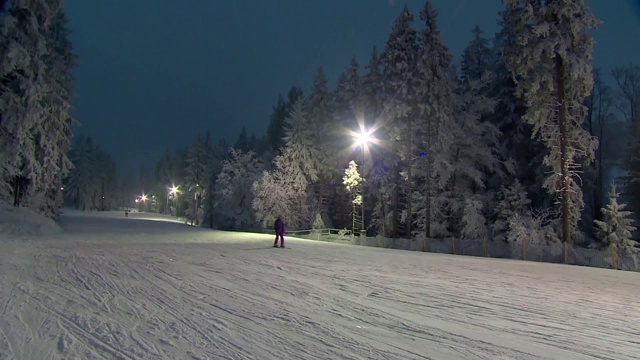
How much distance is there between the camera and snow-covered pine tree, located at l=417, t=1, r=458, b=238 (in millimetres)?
27875

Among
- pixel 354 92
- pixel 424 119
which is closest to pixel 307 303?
pixel 424 119

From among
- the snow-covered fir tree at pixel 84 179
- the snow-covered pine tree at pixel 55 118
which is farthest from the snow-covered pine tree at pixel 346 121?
the snow-covered fir tree at pixel 84 179

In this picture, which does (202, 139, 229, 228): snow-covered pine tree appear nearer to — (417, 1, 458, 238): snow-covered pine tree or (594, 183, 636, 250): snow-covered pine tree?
(417, 1, 458, 238): snow-covered pine tree

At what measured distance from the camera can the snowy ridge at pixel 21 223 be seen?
22.2 meters

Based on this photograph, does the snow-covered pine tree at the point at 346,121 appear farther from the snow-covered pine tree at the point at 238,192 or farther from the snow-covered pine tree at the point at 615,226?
the snow-covered pine tree at the point at 615,226

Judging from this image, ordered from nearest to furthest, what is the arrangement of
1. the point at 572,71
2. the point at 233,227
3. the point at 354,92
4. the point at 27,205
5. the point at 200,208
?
the point at 572,71 → the point at 27,205 → the point at 354,92 → the point at 233,227 → the point at 200,208

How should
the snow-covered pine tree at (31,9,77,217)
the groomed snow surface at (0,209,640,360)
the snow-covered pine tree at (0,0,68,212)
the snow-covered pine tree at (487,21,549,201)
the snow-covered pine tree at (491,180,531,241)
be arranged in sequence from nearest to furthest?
the groomed snow surface at (0,209,640,360) → the snow-covered pine tree at (0,0,68,212) → the snow-covered pine tree at (31,9,77,217) → the snow-covered pine tree at (491,180,531,241) → the snow-covered pine tree at (487,21,549,201)

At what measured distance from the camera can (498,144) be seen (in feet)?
102

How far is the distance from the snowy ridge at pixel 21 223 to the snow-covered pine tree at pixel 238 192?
75.6 ft

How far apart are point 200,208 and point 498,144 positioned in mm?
51405

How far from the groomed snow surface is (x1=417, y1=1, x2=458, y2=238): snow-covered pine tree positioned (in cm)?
1693

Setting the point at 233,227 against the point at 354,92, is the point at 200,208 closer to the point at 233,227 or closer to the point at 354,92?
the point at 233,227

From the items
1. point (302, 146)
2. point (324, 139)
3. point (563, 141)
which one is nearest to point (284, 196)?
point (302, 146)

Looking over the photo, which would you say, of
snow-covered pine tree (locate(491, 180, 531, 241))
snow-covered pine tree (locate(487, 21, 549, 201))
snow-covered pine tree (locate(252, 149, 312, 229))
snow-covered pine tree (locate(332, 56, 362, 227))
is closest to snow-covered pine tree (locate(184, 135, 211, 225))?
snow-covered pine tree (locate(252, 149, 312, 229))
